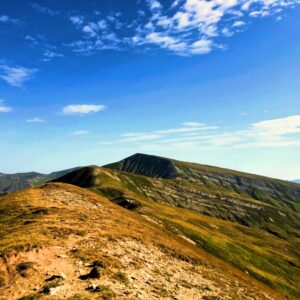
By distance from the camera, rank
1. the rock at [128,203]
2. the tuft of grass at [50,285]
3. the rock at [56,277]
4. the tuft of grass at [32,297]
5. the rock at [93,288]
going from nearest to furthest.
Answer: the tuft of grass at [32,297] < the tuft of grass at [50,285] < the rock at [93,288] < the rock at [56,277] < the rock at [128,203]

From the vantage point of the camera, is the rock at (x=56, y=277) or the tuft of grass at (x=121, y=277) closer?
the rock at (x=56, y=277)

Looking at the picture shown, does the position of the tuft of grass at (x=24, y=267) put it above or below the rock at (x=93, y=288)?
above

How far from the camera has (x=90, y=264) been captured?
31.8 m

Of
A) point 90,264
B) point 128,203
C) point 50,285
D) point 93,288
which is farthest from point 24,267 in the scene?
point 128,203

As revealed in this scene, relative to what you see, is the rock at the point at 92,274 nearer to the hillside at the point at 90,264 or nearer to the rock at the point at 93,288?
the hillside at the point at 90,264

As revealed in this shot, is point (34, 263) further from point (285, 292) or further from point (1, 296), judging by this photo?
point (285, 292)

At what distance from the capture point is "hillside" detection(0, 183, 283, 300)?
87.2ft

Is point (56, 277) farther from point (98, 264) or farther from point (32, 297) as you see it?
point (98, 264)

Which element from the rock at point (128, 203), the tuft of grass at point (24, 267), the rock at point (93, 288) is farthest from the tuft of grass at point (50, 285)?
the rock at point (128, 203)

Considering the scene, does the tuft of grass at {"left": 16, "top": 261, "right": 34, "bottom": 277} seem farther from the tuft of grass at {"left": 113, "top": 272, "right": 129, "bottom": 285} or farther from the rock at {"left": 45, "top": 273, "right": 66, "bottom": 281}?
the tuft of grass at {"left": 113, "top": 272, "right": 129, "bottom": 285}

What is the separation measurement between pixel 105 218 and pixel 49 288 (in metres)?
32.3

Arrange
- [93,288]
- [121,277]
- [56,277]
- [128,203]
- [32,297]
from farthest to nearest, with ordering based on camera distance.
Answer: [128,203]
[121,277]
[56,277]
[93,288]
[32,297]

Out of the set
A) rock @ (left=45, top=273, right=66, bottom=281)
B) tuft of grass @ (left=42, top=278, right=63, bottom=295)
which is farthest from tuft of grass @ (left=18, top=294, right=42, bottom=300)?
rock @ (left=45, top=273, right=66, bottom=281)

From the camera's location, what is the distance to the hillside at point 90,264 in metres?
26.6
